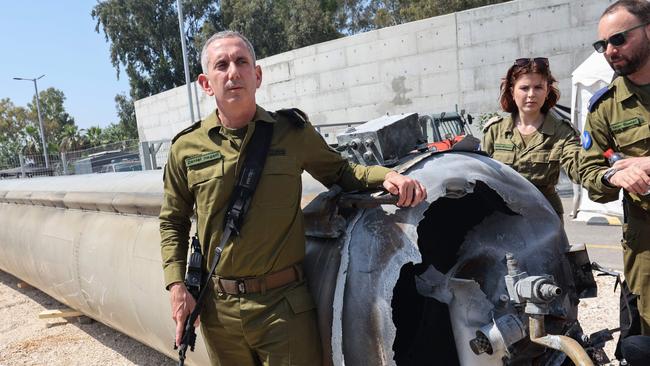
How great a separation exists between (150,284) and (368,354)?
1.83 m

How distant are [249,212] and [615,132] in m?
1.57

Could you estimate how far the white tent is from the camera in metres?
7.43

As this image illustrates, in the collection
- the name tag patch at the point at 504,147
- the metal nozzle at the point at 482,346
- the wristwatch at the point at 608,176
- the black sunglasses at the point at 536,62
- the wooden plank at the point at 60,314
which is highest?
the black sunglasses at the point at 536,62

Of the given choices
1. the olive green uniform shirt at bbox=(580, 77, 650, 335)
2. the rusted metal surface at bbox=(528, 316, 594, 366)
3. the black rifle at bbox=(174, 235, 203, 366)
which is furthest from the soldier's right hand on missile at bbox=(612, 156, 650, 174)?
the black rifle at bbox=(174, 235, 203, 366)

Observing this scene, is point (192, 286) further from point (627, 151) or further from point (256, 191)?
point (627, 151)

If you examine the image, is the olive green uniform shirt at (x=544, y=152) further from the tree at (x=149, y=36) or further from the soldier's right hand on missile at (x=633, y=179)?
the tree at (x=149, y=36)

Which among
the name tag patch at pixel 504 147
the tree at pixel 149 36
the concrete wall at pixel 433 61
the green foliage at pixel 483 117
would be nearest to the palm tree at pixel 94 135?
the tree at pixel 149 36

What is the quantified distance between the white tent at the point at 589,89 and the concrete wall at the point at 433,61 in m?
5.46

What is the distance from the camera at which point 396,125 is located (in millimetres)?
2398

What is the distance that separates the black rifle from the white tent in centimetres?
657

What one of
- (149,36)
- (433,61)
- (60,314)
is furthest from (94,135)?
(60,314)

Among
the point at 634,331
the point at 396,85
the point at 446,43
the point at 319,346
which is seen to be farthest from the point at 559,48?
the point at 319,346

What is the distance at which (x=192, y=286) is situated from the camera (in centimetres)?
217

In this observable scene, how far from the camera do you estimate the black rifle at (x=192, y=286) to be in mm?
2113
